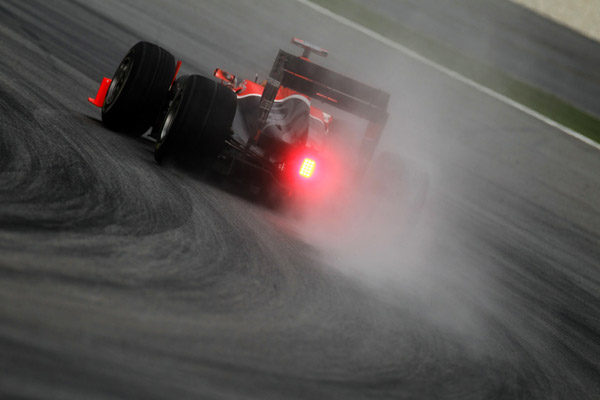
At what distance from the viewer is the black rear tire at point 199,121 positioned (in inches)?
202

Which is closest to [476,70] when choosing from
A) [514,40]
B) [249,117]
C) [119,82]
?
[514,40]

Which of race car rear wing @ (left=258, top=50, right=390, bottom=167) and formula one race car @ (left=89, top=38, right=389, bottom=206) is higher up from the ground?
race car rear wing @ (left=258, top=50, right=390, bottom=167)

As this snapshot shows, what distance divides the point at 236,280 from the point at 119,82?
3036mm

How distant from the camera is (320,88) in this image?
5.95 meters

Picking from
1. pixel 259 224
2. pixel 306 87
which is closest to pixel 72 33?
pixel 306 87

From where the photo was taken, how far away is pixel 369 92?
6074 millimetres

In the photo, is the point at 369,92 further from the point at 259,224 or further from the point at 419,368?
the point at 419,368

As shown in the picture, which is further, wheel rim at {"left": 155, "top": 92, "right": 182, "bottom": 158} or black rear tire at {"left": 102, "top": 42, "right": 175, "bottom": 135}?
black rear tire at {"left": 102, "top": 42, "right": 175, "bottom": 135}

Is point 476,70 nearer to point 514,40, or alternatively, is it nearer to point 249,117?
point 514,40

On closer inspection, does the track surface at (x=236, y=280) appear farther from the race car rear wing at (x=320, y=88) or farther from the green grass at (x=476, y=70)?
the green grass at (x=476, y=70)

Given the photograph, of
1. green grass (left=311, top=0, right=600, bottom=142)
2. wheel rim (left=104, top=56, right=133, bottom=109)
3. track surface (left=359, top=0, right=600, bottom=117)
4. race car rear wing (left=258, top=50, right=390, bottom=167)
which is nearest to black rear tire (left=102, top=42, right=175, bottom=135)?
wheel rim (left=104, top=56, right=133, bottom=109)

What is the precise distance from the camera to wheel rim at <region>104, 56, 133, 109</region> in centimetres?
597

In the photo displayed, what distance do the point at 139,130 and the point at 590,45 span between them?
16662 mm

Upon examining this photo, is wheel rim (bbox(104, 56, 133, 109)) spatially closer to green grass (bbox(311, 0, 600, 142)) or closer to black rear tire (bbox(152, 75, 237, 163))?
black rear tire (bbox(152, 75, 237, 163))
